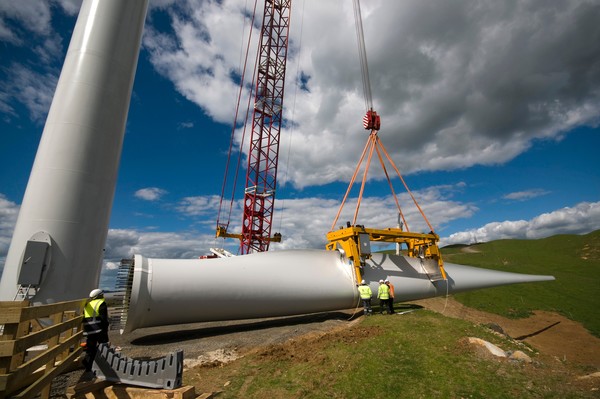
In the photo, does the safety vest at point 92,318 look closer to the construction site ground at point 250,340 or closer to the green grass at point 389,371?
the construction site ground at point 250,340

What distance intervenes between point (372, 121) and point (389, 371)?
14.6 meters

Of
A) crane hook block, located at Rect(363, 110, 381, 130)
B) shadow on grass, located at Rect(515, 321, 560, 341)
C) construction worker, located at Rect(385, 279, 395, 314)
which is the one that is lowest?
shadow on grass, located at Rect(515, 321, 560, 341)

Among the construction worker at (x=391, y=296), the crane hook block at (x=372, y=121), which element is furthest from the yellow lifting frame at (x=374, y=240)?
the crane hook block at (x=372, y=121)

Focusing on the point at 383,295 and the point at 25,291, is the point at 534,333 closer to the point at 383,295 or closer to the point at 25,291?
→ the point at 383,295

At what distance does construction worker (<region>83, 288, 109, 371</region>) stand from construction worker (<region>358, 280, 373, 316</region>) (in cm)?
1060

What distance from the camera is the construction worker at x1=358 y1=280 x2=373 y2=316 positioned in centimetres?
1453

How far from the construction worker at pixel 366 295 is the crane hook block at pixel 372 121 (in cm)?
962

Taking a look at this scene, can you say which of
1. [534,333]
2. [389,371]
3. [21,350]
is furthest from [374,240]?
[21,350]

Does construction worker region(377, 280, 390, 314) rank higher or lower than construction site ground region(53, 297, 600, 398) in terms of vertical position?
higher

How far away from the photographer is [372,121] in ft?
62.7

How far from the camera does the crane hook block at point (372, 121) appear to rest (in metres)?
19.1

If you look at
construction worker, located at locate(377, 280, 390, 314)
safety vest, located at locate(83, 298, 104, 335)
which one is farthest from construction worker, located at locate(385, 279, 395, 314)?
safety vest, located at locate(83, 298, 104, 335)

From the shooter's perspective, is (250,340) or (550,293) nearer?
(250,340)

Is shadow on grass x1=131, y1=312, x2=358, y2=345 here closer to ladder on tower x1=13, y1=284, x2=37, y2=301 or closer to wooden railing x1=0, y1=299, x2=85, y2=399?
ladder on tower x1=13, y1=284, x2=37, y2=301
